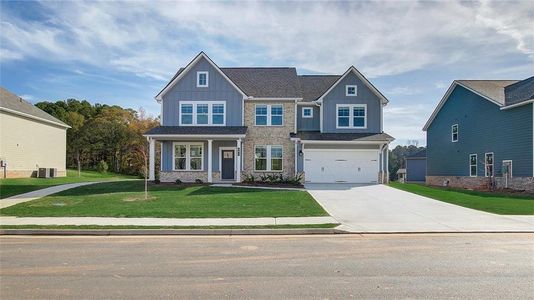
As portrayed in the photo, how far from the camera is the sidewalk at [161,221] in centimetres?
1231

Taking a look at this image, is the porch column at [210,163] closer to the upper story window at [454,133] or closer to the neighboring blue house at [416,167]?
the upper story window at [454,133]

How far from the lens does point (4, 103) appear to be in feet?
99.1

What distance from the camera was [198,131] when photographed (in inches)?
1070

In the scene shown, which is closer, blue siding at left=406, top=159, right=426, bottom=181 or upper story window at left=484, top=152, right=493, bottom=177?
upper story window at left=484, top=152, right=493, bottom=177

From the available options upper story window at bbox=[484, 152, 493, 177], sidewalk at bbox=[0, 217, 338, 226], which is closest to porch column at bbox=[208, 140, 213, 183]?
sidewalk at bbox=[0, 217, 338, 226]

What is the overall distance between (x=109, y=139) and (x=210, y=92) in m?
32.8

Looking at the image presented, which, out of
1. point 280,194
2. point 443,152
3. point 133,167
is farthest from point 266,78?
point 133,167

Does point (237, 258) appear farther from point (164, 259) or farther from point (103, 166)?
point (103, 166)

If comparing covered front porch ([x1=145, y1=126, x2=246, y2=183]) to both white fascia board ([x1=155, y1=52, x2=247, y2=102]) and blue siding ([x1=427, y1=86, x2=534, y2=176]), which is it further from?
blue siding ([x1=427, y1=86, x2=534, y2=176])

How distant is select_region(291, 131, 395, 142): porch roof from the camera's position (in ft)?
90.0

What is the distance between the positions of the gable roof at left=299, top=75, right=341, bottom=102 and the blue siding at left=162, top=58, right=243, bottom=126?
5.11 meters

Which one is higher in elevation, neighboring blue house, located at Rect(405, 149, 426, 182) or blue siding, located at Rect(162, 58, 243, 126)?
blue siding, located at Rect(162, 58, 243, 126)

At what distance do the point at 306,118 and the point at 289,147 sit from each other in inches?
108

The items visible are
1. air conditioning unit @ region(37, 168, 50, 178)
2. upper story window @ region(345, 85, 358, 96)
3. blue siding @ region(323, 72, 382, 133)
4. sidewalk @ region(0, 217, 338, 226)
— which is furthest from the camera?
air conditioning unit @ region(37, 168, 50, 178)
